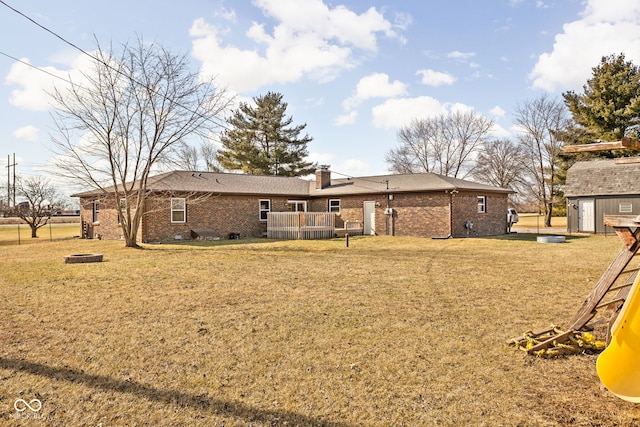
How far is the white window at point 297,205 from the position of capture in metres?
23.7

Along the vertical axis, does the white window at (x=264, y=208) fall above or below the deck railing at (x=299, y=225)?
above

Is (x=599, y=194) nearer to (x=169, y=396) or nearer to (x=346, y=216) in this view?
(x=346, y=216)

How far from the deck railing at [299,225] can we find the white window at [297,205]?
9.80 ft

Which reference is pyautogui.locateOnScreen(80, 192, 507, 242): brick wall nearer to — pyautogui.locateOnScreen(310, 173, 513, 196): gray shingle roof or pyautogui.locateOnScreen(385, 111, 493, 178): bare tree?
pyautogui.locateOnScreen(310, 173, 513, 196): gray shingle roof

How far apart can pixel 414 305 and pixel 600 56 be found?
36.9 m

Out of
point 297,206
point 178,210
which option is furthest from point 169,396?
point 297,206

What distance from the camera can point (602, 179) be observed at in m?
23.3

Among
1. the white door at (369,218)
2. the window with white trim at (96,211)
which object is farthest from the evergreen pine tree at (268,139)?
the white door at (369,218)

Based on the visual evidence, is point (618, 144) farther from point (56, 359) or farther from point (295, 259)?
point (295, 259)

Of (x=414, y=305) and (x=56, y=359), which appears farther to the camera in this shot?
(x=414, y=305)

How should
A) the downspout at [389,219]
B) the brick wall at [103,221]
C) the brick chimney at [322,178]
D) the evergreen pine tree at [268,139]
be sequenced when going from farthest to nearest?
1. the evergreen pine tree at [268,139]
2. the brick chimney at [322,178]
3. the downspout at [389,219]
4. the brick wall at [103,221]

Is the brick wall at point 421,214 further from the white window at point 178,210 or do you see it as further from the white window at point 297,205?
the white window at point 178,210

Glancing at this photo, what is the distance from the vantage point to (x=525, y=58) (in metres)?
16.2

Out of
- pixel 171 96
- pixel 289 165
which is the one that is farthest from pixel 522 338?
pixel 289 165
